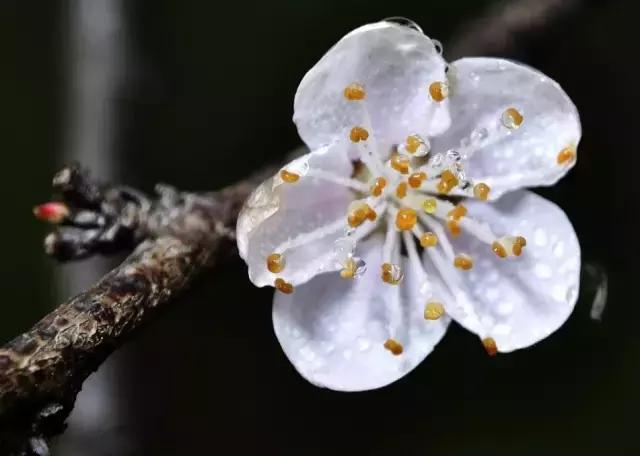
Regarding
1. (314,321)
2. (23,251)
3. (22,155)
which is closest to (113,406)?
(23,251)

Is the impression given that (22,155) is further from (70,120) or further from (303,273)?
(303,273)

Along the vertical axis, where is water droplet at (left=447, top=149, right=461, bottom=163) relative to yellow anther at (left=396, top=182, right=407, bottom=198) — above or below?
above

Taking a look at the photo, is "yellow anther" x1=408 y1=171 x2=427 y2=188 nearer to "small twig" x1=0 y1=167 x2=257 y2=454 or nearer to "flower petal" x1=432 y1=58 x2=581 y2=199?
"flower petal" x1=432 y1=58 x2=581 y2=199

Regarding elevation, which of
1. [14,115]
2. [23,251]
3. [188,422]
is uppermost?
[14,115]

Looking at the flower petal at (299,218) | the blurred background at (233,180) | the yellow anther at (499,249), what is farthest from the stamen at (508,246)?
the blurred background at (233,180)

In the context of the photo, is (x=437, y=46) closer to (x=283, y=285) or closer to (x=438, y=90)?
(x=438, y=90)

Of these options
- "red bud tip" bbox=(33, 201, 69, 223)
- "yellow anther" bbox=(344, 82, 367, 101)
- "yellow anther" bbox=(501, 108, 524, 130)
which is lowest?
"red bud tip" bbox=(33, 201, 69, 223)

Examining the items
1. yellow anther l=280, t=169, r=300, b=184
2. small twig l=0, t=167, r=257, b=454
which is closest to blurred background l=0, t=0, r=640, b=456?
small twig l=0, t=167, r=257, b=454

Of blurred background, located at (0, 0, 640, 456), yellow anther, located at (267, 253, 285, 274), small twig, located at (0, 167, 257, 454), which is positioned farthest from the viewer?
blurred background, located at (0, 0, 640, 456)
